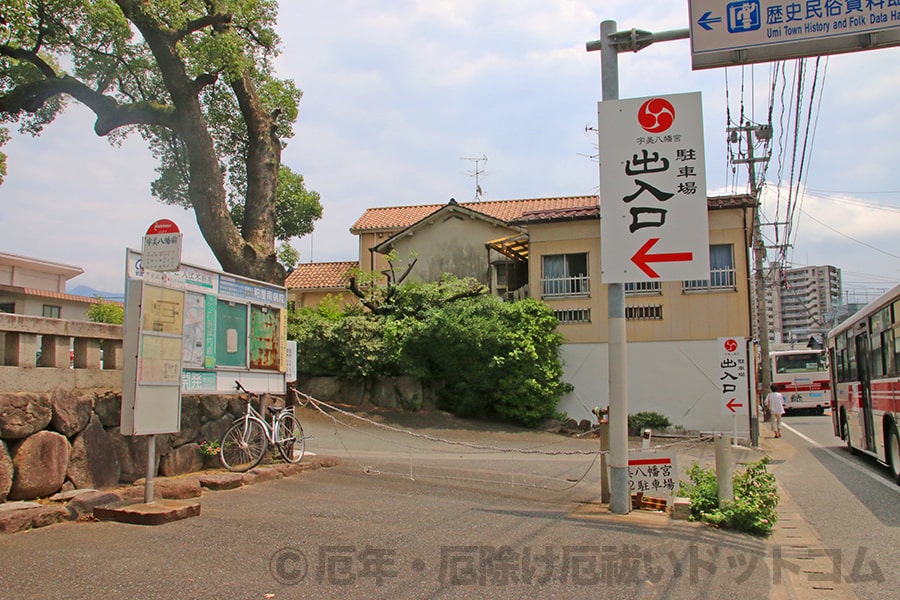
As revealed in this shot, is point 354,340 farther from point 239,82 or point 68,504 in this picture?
point 68,504

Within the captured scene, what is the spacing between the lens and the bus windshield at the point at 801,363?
35.2 metres

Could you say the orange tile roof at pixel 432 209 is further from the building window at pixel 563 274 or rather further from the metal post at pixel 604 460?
the metal post at pixel 604 460

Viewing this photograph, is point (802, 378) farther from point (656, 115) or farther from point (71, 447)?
point (71, 447)

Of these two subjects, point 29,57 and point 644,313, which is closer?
point 29,57

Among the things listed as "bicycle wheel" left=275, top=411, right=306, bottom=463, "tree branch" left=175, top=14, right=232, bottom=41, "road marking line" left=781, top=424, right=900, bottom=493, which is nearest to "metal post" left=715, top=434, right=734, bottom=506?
"road marking line" left=781, top=424, right=900, bottom=493

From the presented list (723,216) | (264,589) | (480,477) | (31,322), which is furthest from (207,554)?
(723,216)

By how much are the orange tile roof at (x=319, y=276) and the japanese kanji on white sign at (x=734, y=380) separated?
2309 cm

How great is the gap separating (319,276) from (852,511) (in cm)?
3045

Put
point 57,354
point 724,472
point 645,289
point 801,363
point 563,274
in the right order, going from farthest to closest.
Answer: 1. point 801,363
2. point 563,274
3. point 645,289
4. point 724,472
5. point 57,354

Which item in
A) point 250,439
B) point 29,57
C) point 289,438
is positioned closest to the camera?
point 250,439

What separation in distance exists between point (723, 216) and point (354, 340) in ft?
42.5

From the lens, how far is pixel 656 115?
8703 millimetres

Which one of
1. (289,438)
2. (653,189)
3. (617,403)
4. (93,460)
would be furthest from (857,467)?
(93,460)

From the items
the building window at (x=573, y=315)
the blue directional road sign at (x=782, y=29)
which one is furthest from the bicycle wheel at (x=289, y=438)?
the building window at (x=573, y=315)
